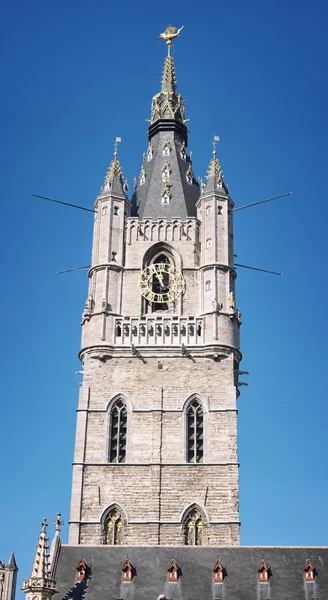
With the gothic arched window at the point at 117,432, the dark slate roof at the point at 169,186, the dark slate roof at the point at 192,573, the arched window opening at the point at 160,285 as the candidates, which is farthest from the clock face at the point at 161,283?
the dark slate roof at the point at 192,573

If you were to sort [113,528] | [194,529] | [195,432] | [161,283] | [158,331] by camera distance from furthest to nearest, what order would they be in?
[161,283] < [158,331] < [195,432] < [113,528] < [194,529]

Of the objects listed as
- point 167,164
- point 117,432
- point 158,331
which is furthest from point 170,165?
point 117,432

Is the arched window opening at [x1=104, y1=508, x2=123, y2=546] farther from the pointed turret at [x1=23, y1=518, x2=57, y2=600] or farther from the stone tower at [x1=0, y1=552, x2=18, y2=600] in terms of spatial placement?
the pointed turret at [x1=23, y1=518, x2=57, y2=600]

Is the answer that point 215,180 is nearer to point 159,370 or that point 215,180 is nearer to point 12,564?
point 159,370

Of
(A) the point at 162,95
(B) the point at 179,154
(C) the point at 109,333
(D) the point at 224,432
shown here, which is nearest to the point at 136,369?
(C) the point at 109,333

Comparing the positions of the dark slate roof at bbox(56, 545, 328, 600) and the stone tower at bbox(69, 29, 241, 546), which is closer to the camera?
the dark slate roof at bbox(56, 545, 328, 600)

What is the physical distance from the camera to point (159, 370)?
139ft

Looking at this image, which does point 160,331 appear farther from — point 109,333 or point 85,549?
point 85,549

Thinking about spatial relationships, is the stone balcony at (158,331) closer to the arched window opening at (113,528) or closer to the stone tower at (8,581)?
the arched window opening at (113,528)

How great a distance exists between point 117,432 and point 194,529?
5.33 m

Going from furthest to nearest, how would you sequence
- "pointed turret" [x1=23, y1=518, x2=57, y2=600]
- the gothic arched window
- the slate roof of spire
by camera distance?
the slate roof of spire < the gothic arched window < "pointed turret" [x1=23, y1=518, x2=57, y2=600]

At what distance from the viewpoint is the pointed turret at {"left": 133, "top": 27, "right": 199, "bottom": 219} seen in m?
48.3

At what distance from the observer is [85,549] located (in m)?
35.8

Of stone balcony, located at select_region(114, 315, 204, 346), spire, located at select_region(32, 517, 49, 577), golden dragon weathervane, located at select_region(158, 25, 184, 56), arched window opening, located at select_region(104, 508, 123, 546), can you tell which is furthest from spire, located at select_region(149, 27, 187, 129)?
spire, located at select_region(32, 517, 49, 577)
